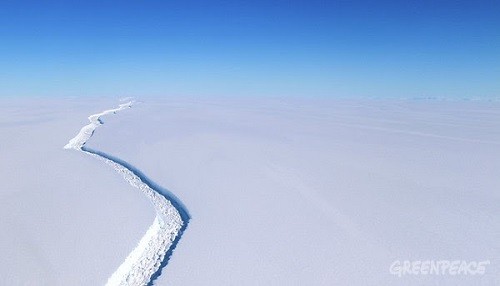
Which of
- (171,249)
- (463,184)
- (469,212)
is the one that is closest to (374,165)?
(463,184)

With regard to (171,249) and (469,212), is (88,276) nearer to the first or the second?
(171,249)

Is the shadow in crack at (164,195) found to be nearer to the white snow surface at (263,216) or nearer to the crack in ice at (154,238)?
the crack in ice at (154,238)

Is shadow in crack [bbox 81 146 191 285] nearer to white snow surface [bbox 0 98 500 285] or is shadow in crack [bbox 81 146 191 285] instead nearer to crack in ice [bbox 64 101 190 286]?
crack in ice [bbox 64 101 190 286]

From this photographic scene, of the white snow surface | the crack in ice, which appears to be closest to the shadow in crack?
the crack in ice

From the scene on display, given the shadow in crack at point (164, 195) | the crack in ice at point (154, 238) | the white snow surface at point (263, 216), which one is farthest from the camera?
the shadow in crack at point (164, 195)

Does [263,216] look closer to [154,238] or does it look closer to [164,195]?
[154,238]

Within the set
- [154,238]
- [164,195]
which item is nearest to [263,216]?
[154,238]

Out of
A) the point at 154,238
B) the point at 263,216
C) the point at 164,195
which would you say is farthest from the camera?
the point at 164,195

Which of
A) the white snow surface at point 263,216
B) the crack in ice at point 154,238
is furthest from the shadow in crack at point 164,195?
the white snow surface at point 263,216
